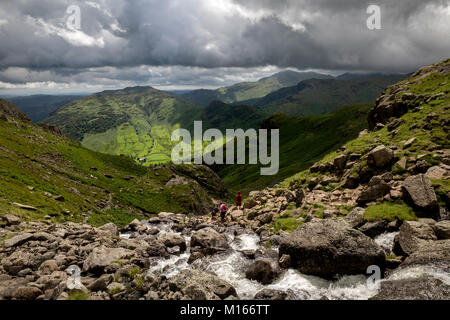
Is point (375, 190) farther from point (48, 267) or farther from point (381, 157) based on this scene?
point (48, 267)

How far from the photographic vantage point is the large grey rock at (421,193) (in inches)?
901

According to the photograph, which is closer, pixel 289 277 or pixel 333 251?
pixel 333 251

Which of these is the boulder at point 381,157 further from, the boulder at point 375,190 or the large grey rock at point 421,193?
the large grey rock at point 421,193

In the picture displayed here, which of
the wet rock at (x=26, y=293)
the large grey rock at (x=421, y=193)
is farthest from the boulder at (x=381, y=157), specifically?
the wet rock at (x=26, y=293)

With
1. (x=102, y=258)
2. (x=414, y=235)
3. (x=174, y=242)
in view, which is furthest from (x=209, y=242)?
(x=414, y=235)

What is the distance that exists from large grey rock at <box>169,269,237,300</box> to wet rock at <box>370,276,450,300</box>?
10.4 meters

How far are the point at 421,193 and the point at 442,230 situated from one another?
5818 millimetres

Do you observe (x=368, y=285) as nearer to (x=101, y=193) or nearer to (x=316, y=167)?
(x=316, y=167)

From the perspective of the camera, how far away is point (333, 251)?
1939 centimetres

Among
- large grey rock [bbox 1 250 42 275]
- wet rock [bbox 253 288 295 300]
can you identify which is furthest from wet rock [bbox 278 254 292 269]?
large grey rock [bbox 1 250 42 275]

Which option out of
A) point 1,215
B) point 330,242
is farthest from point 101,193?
point 330,242

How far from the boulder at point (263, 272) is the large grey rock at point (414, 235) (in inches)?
434
